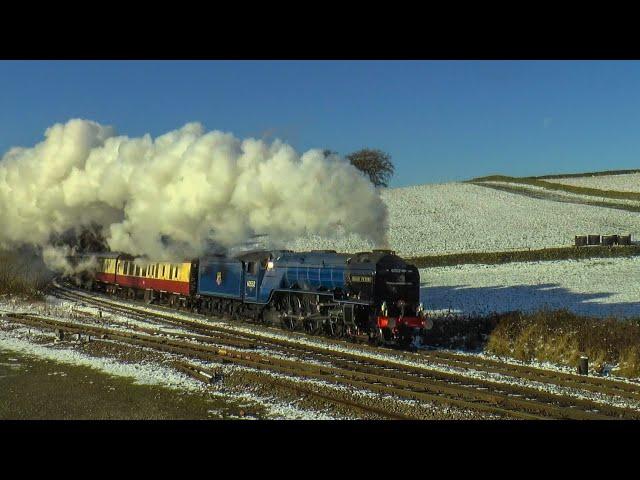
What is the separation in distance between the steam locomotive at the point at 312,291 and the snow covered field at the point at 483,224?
1906 cm

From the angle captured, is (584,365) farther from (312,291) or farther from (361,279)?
(312,291)

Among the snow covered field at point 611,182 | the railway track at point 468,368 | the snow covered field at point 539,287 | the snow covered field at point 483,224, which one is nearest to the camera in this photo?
the railway track at point 468,368

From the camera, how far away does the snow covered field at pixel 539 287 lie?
24781mm

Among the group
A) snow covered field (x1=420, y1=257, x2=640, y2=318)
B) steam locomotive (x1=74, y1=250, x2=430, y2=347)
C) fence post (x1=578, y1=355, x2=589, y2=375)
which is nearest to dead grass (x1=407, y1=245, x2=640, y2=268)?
snow covered field (x1=420, y1=257, x2=640, y2=318)

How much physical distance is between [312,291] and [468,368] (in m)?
6.77

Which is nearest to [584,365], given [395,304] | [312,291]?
[395,304]

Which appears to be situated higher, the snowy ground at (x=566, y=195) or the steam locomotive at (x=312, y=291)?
the snowy ground at (x=566, y=195)

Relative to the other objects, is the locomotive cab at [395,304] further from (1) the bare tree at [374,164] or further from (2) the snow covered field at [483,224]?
(1) the bare tree at [374,164]

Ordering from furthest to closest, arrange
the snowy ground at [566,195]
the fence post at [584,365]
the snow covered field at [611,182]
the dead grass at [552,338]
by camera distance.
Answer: the snow covered field at [611,182], the snowy ground at [566,195], the dead grass at [552,338], the fence post at [584,365]

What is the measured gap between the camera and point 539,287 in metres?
30.0

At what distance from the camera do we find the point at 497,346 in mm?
17875

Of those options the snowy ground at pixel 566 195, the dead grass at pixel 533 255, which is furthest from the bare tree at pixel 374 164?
the dead grass at pixel 533 255

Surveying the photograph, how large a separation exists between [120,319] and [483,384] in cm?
1660
